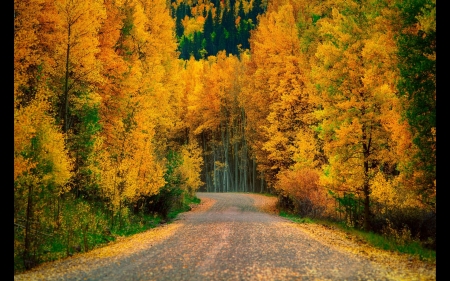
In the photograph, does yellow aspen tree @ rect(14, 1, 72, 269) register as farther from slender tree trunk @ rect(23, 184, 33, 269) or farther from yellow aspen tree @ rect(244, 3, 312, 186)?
yellow aspen tree @ rect(244, 3, 312, 186)

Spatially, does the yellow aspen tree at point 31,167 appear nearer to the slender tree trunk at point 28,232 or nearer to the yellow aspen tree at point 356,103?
the slender tree trunk at point 28,232

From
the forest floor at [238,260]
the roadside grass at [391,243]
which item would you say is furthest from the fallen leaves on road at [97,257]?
the roadside grass at [391,243]

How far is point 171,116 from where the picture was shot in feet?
99.0

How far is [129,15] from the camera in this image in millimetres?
22031

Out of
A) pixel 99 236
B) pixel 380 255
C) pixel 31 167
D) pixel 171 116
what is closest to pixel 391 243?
pixel 380 255

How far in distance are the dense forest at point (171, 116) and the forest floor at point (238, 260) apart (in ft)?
5.32

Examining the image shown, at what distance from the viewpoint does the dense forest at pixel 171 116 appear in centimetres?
1103

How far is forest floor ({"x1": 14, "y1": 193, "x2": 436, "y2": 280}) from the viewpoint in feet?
29.3

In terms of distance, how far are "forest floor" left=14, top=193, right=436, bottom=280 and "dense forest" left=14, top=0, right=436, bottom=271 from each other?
1.62m

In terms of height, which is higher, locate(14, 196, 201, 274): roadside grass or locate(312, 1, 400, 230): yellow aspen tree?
locate(312, 1, 400, 230): yellow aspen tree

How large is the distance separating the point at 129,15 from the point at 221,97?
2576cm

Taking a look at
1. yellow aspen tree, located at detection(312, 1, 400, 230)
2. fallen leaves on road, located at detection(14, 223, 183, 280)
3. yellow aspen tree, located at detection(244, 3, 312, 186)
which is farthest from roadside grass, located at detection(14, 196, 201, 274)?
yellow aspen tree, located at detection(312, 1, 400, 230)
